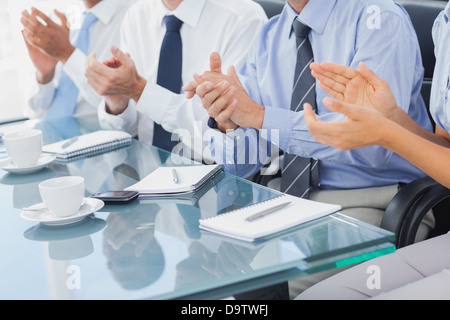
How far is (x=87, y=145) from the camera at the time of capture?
6.14 ft

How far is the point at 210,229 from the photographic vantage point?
1.17m

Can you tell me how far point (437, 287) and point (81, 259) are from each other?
0.74 metres

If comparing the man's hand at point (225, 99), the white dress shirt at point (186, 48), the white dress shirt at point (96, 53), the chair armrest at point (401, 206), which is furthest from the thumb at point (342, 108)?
the white dress shirt at point (96, 53)

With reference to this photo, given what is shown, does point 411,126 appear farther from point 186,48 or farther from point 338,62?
point 186,48

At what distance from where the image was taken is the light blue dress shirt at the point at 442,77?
1543 mm

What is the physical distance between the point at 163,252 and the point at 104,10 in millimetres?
1848

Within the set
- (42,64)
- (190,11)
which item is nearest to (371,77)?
(190,11)

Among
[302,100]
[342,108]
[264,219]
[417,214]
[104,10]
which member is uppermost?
[104,10]

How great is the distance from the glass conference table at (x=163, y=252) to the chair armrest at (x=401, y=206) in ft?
1.09

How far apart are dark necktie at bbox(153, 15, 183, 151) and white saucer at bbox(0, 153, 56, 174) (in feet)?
1.86

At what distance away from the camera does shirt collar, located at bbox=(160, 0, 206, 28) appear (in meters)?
2.26

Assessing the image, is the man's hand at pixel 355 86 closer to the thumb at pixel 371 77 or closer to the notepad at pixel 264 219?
the thumb at pixel 371 77

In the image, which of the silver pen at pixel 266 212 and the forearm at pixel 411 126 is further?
the forearm at pixel 411 126
